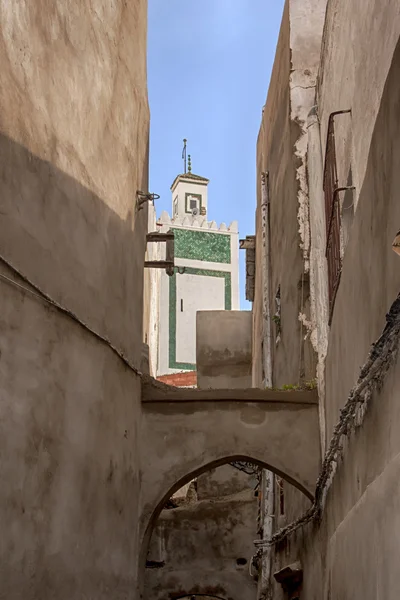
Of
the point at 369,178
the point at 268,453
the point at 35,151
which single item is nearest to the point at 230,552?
the point at 268,453

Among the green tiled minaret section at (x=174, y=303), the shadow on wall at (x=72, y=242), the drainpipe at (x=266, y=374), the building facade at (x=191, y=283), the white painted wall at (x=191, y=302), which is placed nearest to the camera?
the shadow on wall at (x=72, y=242)

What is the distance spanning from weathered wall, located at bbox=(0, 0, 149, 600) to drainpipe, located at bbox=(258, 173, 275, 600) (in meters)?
2.81

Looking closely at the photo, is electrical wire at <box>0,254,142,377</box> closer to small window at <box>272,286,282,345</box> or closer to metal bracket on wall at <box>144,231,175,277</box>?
metal bracket on wall at <box>144,231,175,277</box>

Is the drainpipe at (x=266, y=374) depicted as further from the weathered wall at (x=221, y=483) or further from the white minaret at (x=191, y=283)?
the white minaret at (x=191, y=283)

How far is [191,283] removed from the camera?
30.6 m

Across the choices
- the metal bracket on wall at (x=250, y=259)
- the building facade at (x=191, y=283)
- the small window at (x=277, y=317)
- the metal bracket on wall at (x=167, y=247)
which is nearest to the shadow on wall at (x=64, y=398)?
the metal bracket on wall at (x=167, y=247)

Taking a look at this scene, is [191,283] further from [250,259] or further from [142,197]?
[142,197]

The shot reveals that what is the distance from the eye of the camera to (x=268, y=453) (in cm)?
702

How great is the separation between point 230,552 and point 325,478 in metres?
6.34

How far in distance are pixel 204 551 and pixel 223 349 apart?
187 inches

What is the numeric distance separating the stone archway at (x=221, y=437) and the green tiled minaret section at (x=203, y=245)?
930 inches

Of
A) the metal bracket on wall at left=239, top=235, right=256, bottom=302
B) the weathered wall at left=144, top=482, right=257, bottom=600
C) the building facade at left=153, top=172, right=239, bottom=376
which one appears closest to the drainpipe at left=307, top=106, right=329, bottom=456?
the weathered wall at left=144, top=482, right=257, bottom=600

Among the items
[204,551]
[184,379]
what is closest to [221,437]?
[204,551]

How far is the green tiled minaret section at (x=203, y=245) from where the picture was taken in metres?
31.1
